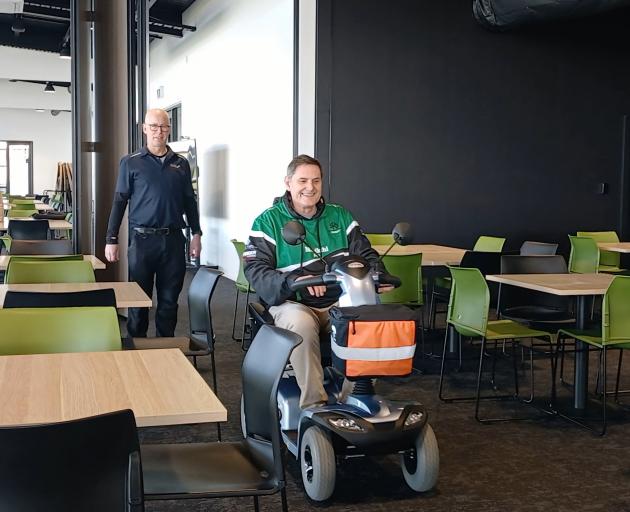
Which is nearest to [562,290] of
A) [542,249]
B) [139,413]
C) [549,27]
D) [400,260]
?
[400,260]

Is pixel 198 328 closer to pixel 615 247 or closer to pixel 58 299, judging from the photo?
pixel 58 299

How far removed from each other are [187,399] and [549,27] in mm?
8694

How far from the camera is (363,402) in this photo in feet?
10.9

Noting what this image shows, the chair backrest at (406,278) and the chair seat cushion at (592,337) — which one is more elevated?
the chair backrest at (406,278)

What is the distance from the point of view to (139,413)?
193 centimetres

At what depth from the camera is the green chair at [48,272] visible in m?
4.39

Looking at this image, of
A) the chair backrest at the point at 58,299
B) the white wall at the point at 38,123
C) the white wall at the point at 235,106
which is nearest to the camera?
the chair backrest at the point at 58,299

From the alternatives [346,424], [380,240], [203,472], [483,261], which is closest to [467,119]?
[380,240]

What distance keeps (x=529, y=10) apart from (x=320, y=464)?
631cm

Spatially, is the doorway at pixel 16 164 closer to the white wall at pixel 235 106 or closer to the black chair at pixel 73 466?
the white wall at pixel 235 106

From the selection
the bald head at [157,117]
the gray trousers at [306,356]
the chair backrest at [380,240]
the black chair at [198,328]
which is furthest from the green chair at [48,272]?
the chair backrest at [380,240]

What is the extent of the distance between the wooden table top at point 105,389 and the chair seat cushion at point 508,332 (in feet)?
8.27

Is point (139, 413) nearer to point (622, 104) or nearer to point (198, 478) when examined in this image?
point (198, 478)

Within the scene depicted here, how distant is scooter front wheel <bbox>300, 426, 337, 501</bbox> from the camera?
322 cm
